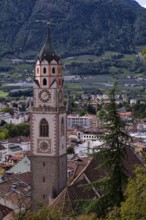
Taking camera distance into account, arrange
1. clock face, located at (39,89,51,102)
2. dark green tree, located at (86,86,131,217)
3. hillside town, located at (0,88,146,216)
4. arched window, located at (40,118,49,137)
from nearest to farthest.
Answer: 1. dark green tree, located at (86,86,131,217)
2. clock face, located at (39,89,51,102)
3. arched window, located at (40,118,49,137)
4. hillside town, located at (0,88,146,216)

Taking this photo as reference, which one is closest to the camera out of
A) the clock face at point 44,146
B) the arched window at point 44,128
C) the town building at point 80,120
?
the clock face at point 44,146

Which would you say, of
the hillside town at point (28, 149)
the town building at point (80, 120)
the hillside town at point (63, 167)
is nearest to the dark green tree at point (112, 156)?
the hillside town at point (63, 167)

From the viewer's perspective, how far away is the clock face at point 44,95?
129ft

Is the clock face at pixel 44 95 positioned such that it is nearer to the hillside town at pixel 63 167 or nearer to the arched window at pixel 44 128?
the hillside town at pixel 63 167

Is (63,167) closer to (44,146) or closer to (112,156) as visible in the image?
(44,146)

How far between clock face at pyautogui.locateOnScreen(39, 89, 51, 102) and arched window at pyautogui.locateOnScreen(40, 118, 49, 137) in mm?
1339

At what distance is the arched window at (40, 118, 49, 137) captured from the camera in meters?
39.6

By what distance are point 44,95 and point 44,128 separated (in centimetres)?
222

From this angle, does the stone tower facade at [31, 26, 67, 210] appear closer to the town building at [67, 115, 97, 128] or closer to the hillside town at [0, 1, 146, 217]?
the hillside town at [0, 1, 146, 217]

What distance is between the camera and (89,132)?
338ft

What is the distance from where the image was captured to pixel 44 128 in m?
39.8

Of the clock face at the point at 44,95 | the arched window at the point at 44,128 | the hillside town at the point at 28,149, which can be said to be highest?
the clock face at the point at 44,95

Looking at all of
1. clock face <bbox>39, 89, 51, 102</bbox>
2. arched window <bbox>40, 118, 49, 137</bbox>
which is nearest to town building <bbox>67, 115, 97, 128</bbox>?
arched window <bbox>40, 118, 49, 137</bbox>

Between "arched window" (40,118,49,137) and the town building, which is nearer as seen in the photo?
"arched window" (40,118,49,137)
